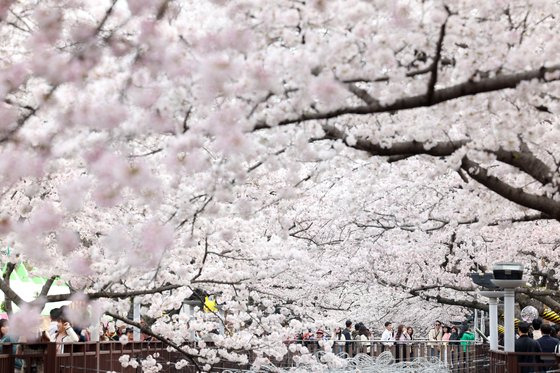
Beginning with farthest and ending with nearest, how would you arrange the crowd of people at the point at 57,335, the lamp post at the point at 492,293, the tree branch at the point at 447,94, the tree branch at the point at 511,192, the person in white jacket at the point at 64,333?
the lamp post at the point at 492,293, the person in white jacket at the point at 64,333, the crowd of people at the point at 57,335, the tree branch at the point at 511,192, the tree branch at the point at 447,94

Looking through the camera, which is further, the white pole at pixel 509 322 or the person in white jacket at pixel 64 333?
the person in white jacket at pixel 64 333

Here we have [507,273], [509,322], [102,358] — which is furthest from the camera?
[509,322]

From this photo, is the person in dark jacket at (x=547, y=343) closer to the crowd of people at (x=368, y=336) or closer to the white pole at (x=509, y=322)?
the white pole at (x=509, y=322)

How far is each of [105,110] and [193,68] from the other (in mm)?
558

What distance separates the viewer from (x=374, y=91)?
7.49 meters

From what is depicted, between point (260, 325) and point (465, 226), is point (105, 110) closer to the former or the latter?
point (260, 325)

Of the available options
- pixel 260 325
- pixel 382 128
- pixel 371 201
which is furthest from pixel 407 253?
pixel 382 128

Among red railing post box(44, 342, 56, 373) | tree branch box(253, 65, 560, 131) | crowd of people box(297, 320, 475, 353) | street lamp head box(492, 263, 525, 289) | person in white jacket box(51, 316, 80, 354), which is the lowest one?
red railing post box(44, 342, 56, 373)

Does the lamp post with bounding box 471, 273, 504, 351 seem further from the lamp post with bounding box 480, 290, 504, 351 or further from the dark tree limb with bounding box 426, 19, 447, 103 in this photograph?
the dark tree limb with bounding box 426, 19, 447, 103

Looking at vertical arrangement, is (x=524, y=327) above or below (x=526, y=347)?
above

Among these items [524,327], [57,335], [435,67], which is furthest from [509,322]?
[435,67]

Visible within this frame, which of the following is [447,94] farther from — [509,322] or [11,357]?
[509,322]

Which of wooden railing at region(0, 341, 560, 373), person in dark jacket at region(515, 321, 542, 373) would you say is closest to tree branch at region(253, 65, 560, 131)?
wooden railing at region(0, 341, 560, 373)

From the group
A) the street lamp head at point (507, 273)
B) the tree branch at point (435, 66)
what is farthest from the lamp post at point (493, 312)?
the tree branch at point (435, 66)
